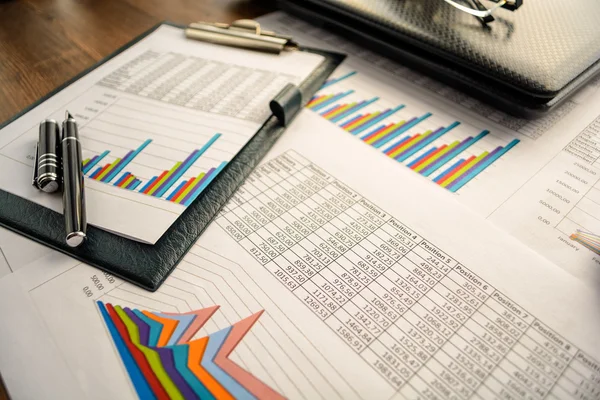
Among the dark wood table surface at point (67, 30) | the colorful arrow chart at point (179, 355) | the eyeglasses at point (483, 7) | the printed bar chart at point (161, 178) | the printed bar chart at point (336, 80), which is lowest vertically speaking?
the colorful arrow chart at point (179, 355)

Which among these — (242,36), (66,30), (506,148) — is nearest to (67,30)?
(66,30)

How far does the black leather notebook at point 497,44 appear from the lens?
51 cm

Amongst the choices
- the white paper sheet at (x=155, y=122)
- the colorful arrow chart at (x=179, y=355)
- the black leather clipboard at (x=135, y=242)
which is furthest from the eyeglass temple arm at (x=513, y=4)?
the colorful arrow chart at (x=179, y=355)

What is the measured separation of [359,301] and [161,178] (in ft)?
0.84

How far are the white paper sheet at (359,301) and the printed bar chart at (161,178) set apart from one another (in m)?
0.04

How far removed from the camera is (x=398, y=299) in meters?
0.38

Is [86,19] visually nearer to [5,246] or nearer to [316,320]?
[5,246]

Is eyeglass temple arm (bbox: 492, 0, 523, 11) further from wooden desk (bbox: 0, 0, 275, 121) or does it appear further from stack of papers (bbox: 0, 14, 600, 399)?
wooden desk (bbox: 0, 0, 275, 121)

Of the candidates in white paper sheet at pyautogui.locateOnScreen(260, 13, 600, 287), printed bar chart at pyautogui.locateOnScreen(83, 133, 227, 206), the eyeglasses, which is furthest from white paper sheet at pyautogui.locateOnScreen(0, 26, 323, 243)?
the eyeglasses

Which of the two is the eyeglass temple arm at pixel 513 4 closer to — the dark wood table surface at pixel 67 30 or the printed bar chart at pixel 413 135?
the printed bar chart at pixel 413 135

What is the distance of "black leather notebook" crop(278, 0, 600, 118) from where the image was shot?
506mm

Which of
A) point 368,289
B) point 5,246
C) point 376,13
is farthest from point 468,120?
point 5,246

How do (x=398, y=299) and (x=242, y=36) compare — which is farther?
(x=242, y=36)

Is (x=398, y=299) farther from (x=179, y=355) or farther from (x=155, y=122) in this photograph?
(x=155, y=122)
